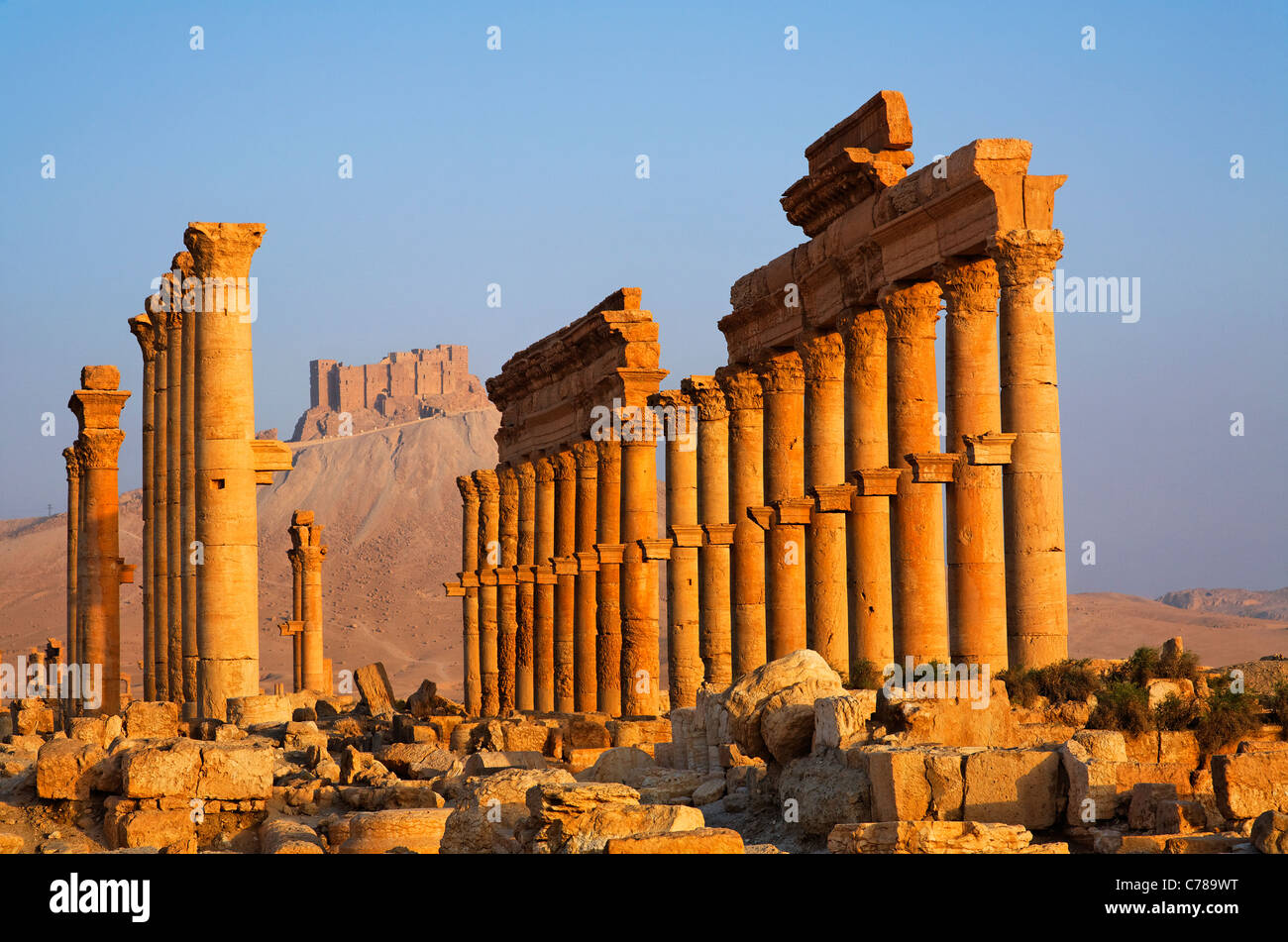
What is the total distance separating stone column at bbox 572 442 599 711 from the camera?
129 ft

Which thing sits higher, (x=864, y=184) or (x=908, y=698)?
(x=864, y=184)

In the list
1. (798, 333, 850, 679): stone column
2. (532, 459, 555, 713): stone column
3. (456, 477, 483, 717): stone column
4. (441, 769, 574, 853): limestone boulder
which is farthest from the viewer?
(456, 477, 483, 717): stone column

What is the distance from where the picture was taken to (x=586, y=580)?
39688 millimetres

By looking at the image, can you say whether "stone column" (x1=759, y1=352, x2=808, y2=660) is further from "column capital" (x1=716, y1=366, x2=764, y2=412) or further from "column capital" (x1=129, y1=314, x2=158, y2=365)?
"column capital" (x1=129, y1=314, x2=158, y2=365)

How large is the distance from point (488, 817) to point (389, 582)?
11569 cm

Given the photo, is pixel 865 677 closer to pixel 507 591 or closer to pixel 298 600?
pixel 507 591

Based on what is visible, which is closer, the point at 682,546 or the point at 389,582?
the point at 682,546

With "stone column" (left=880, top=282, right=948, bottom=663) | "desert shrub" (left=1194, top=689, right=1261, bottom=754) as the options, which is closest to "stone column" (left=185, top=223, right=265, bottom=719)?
"stone column" (left=880, top=282, right=948, bottom=663)

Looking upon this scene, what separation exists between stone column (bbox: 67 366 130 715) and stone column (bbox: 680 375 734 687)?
1282 cm

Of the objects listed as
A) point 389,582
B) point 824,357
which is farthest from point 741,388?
point 389,582

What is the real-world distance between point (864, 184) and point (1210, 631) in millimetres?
66265

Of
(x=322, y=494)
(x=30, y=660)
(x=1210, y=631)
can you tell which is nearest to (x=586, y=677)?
(x=30, y=660)

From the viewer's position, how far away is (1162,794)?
1265 centimetres
